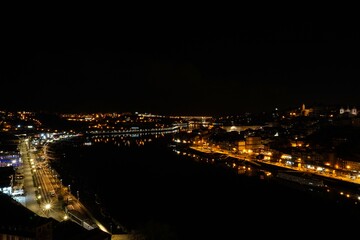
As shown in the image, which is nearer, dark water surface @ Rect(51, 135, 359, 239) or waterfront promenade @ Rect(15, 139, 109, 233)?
waterfront promenade @ Rect(15, 139, 109, 233)

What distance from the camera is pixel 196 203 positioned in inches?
336

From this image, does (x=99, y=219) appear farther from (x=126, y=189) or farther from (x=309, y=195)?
(x=309, y=195)

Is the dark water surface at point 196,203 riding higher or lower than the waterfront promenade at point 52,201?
lower

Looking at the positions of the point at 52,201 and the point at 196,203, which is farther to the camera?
the point at 196,203

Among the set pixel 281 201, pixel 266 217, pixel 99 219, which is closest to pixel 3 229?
pixel 99 219

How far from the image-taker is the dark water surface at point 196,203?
22.2 ft

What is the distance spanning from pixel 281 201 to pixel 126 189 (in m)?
4.12

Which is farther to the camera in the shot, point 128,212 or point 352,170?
point 352,170

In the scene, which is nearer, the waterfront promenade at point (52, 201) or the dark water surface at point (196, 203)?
the waterfront promenade at point (52, 201)

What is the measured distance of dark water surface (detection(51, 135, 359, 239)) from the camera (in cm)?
677

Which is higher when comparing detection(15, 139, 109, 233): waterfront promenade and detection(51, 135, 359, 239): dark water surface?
detection(15, 139, 109, 233): waterfront promenade

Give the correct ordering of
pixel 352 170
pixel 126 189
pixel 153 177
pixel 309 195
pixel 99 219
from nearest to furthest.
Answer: pixel 99 219, pixel 309 195, pixel 126 189, pixel 352 170, pixel 153 177

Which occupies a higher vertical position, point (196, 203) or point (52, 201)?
point (52, 201)

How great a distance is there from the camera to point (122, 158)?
646 inches
